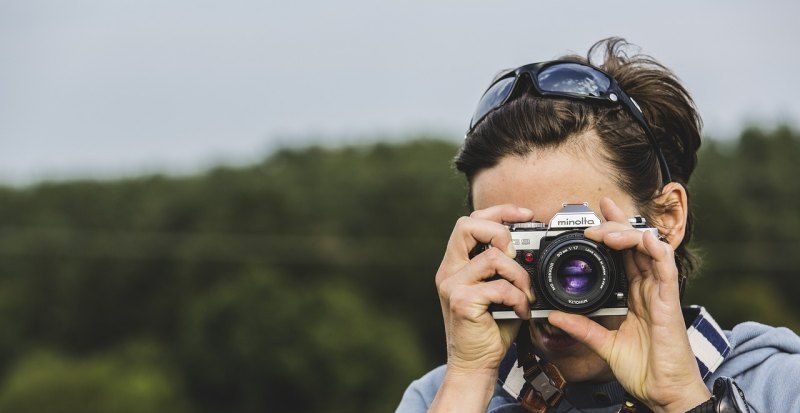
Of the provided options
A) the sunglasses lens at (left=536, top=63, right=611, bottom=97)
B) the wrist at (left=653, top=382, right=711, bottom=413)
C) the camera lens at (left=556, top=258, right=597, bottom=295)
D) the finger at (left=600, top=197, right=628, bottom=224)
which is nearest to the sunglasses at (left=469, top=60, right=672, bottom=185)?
the sunglasses lens at (left=536, top=63, right=611, bottom=97)

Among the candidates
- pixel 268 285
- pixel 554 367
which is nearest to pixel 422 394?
pixel 554 367

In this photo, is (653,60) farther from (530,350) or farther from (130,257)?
(130,257)

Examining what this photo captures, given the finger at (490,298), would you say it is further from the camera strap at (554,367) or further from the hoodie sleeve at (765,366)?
the hoodie sleeve at (765,366)

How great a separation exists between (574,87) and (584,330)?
551mm

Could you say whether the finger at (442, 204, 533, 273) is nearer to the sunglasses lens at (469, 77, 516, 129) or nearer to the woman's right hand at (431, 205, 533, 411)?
the woman's right hand at (431, 205, 533, 411)

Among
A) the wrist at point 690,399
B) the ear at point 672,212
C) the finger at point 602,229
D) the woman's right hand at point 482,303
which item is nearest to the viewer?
the wrist at point 690,399

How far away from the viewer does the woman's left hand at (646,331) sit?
214cm

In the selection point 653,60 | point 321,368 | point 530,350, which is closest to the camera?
point 530,350

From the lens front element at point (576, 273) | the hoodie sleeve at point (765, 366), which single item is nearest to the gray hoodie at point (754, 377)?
the hoodie sleeve at point (765, 366)

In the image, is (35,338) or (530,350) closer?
(530,350)

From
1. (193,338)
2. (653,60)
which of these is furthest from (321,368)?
(653,60)

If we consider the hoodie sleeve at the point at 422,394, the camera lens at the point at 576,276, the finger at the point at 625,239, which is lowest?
the hoodie sleeve at the point at 422,394

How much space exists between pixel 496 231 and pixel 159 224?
5482 centimetres

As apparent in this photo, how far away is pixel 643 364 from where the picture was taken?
7.25 ft
